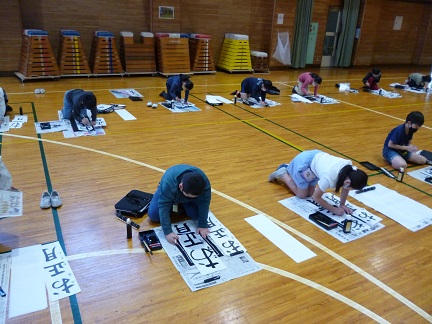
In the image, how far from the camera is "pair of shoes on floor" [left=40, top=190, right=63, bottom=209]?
124 inches

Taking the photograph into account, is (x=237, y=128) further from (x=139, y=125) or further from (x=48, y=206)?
(x=48, y=206)

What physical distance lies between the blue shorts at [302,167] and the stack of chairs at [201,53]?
6.72m

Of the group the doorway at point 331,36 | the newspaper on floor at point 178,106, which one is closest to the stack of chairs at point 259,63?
the doorway at point 331,36

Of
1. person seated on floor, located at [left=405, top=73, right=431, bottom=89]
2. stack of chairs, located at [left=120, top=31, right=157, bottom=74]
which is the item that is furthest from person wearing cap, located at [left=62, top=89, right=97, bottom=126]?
person seated on floor, located at [left=405, top=73, right=431, bottom=89]

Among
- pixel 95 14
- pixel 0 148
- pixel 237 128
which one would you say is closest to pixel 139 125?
pixel 237 128

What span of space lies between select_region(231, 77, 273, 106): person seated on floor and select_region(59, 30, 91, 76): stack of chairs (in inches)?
149

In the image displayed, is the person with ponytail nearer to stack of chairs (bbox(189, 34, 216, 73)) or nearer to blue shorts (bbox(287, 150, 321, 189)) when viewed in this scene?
blue shorts (bbox(287, 150, 321, 189))

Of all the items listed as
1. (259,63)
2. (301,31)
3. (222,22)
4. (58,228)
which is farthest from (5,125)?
(301,31)

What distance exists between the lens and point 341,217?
3.28 metres

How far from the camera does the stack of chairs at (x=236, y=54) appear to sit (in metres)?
10.0

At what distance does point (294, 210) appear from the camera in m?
3.38

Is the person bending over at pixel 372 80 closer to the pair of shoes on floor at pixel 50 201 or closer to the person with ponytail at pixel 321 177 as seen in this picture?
the person with ponytail at pixel 321 177

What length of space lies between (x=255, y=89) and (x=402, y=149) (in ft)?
10.2

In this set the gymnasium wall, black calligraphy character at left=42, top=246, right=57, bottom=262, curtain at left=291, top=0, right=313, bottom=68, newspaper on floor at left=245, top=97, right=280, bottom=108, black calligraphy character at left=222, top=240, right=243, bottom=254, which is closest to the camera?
black calligraphy character at left=42, top=246, right=57, bottom=262
